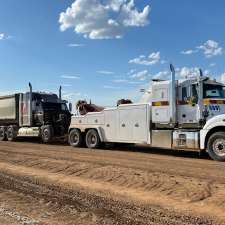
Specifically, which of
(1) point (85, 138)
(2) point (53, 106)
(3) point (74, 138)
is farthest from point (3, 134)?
(1) point (85, 138)

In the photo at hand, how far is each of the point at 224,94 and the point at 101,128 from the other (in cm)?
655

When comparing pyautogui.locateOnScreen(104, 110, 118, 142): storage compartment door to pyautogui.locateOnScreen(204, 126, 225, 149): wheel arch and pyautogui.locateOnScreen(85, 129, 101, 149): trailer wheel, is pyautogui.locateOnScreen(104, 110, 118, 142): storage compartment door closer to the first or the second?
pyautogui.locateOnScreen(85, 129, 101, 149): trailer wheel

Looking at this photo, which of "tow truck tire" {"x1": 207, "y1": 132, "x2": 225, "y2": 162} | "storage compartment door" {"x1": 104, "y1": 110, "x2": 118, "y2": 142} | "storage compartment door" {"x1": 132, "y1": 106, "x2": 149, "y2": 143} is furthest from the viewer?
"storage compartment door" {"x1": 104, "y1": 110, "x2": 118, "y2": 142}

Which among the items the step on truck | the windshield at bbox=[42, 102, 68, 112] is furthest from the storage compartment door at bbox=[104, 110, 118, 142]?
the windshield at bbox=[42, 102, 68, 112]

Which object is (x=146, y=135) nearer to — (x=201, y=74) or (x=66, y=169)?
(x=201, y=74)

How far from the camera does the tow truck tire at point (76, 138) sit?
2164cm

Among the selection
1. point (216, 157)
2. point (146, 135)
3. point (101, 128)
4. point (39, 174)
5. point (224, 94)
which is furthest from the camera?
point (101, 128)

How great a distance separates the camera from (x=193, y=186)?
9320 millimetres

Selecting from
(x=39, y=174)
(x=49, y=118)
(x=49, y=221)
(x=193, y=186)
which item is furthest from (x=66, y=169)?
(x=49, y=118)

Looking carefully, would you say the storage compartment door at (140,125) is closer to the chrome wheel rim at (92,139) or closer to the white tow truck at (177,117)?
the white tow truck at (177,117)

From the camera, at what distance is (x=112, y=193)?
9.00 m

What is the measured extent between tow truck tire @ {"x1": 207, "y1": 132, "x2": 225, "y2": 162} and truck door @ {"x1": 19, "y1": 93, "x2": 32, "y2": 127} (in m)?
14.3

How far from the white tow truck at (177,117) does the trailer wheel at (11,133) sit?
404 inches

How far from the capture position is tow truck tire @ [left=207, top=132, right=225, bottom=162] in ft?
47.7
